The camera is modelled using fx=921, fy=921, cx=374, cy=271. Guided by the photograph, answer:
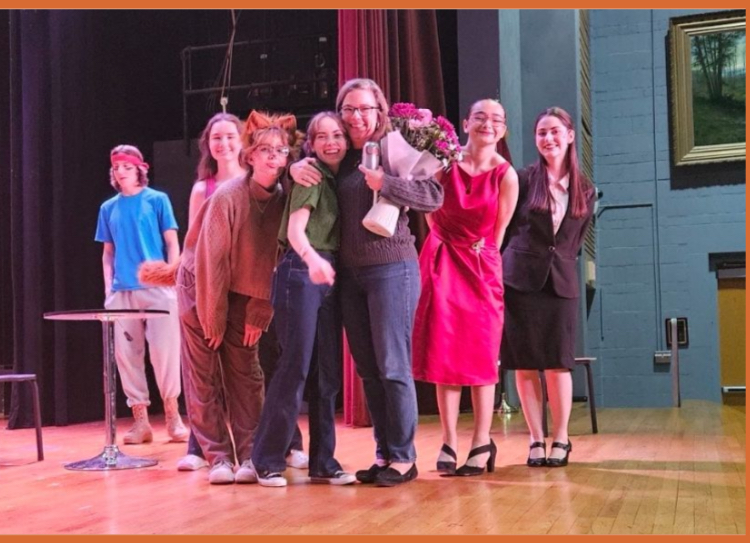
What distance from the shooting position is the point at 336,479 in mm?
2838

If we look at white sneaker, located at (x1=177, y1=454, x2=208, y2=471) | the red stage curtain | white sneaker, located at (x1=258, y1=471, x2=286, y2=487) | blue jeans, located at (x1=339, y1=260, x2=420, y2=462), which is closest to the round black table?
white sneaker, located at (x1=177, y1=454, x2=208, y2=471)

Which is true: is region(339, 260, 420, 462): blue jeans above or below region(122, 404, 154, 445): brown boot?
above

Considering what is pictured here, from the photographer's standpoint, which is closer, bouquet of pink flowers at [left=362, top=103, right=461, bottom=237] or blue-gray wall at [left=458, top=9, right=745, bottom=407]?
bouquet of pink flowers at [left=362, top=103, right=461, bottom=237]

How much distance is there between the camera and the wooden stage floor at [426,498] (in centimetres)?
218

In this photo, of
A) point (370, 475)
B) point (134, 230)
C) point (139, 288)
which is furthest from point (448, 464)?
point (134, 230)

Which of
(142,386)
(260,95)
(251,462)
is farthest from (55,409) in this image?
(251,462)

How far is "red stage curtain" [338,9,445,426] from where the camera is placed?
16.9 feet

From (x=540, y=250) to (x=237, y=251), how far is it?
1081 millimetres

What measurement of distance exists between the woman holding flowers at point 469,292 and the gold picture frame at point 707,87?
4987mm

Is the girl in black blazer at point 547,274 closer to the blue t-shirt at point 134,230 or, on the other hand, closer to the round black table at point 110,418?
the round black table at point 110,418

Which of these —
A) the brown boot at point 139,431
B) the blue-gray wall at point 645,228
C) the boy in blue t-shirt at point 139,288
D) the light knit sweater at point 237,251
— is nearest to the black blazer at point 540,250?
the light knit sweater at point 237,251

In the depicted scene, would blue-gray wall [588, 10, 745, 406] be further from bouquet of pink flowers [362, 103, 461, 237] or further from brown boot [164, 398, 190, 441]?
bouquet of pink flowers [362, 103, 461, 237]

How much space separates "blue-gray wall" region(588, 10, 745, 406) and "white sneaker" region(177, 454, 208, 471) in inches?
197

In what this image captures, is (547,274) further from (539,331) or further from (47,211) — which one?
(47,211)
